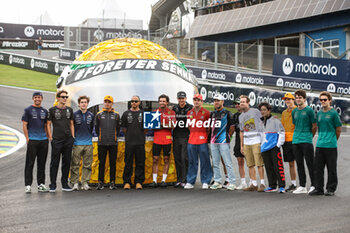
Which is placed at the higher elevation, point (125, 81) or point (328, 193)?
point (125, 81)

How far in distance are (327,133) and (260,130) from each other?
1348 mm

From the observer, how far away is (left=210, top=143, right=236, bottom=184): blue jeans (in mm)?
10203

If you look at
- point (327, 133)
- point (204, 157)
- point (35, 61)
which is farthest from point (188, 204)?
point (35, 61)

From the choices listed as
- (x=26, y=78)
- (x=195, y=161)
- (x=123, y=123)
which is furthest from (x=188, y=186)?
(x=26, y=78)

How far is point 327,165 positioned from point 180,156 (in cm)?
305

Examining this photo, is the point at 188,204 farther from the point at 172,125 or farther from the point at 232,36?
the point at 232,36

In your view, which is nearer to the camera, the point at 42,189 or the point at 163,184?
the point at 42,189

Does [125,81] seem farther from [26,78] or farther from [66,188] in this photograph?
[26,78]

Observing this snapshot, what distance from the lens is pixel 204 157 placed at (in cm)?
1047

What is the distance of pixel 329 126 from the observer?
370 inches

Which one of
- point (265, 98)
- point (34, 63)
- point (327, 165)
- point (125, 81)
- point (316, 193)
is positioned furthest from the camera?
point (34, 63)

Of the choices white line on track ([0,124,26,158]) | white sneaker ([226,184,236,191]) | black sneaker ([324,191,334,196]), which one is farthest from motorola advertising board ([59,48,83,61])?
black sneaker ([324,191,334,196])

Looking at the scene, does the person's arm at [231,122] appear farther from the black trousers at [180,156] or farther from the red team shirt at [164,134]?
the red team shirt at [164,134]

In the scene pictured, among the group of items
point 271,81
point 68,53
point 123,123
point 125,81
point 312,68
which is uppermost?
point 68,53
